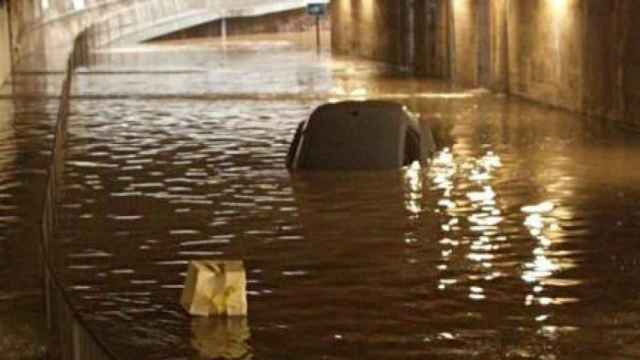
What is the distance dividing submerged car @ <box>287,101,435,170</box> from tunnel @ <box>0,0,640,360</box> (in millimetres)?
93

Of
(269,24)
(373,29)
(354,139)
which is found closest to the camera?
(354,139)

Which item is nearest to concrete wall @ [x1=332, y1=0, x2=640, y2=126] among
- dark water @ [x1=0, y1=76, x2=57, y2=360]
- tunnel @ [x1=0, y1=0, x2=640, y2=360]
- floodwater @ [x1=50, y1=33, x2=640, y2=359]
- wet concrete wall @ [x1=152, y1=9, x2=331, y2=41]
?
tunnel @ [x1=0, y1=0, x2=640, y2=360]

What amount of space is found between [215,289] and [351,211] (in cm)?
533

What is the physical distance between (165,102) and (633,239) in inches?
730

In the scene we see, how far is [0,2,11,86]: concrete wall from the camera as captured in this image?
38.1 m

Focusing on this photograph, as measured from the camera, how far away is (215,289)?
10617 mm

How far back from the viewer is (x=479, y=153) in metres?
21.1

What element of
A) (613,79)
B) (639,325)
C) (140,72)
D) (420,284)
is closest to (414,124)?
(613,79)

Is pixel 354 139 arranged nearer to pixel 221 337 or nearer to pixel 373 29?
pixel 221 337

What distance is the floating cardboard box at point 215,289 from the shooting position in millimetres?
10367

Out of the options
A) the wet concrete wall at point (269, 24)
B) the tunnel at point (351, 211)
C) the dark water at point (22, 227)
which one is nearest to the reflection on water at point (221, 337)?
the tunnel at point (351, 211)

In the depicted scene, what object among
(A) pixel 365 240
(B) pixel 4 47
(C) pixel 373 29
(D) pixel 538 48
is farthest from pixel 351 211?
(C) pixel 373 29

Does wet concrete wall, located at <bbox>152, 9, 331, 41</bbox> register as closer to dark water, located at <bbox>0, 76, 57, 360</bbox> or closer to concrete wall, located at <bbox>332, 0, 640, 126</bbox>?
concrete wall, located at <bbox>332, 0, 640, 126</bbox>

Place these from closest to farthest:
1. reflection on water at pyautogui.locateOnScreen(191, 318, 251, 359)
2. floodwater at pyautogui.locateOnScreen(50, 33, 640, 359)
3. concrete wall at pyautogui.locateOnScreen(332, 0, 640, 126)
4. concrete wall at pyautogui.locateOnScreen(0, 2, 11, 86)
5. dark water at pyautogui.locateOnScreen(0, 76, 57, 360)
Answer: reflection on water at pyautogui.locateOnScreen(191, 318, 251, 359) < floodwater at pyautogui.locateOnScreen(50, 33, 640, 359) < dark water at pyautogui.locateOnScreen(0, 76, 57, 360) < concrete wall at pyautogui.locateOnScreen(332, 0, 640, 126) < concrete wall at pyautogui.locateOnScreen(0, 2, 11, 86)
